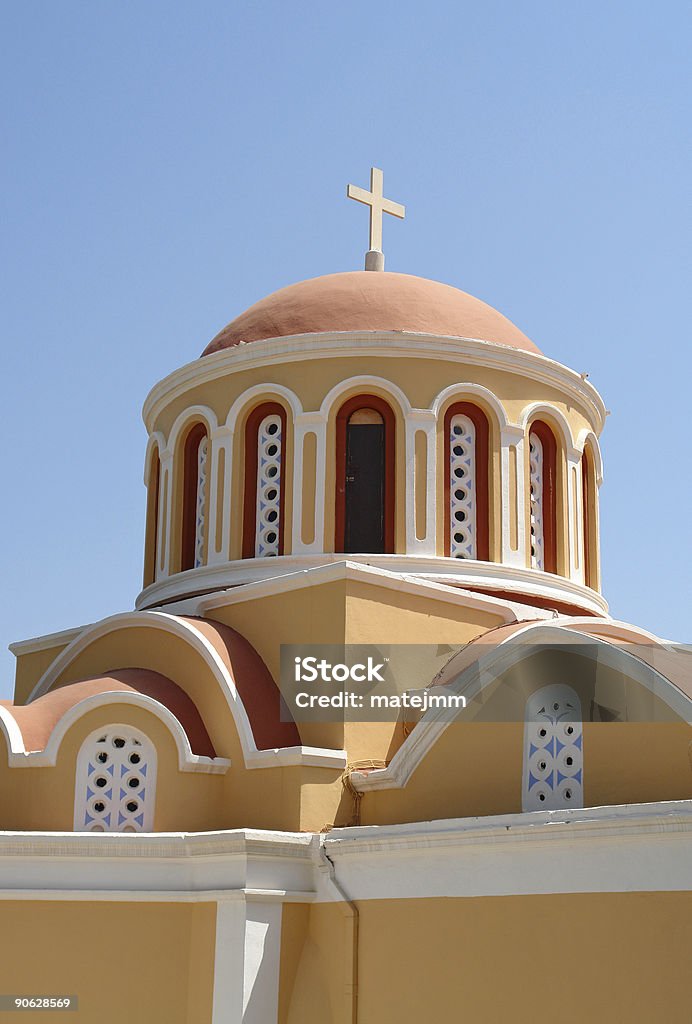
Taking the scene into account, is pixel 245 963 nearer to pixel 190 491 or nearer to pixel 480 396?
pixel 190 491

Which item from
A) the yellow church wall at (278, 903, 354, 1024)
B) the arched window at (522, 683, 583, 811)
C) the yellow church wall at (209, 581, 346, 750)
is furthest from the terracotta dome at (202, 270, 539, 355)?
the yellow church wall at (278, 903, 354, 1024)

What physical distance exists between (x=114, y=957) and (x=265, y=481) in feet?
15.0

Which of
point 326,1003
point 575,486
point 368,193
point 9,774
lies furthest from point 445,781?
point 368,193

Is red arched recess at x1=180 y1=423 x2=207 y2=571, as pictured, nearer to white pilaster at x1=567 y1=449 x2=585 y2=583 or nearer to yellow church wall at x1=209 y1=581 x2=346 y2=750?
yellow church wall at x1=209 y1=581 x2=346 y2=750

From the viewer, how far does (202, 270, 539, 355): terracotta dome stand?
12.0 metres

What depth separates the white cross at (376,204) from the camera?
13680 mm

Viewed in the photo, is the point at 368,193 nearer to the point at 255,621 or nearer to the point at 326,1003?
the point at 255,621

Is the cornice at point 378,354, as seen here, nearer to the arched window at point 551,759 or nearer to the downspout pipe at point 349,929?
the arched window at point 551,759

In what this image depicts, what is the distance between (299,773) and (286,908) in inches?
35.6

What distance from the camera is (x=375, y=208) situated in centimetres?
1377

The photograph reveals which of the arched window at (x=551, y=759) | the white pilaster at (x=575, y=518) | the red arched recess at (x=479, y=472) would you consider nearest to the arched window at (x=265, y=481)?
the red arched recess at (x=479, y=472)

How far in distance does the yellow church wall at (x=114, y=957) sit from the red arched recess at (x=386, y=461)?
12.2 feet

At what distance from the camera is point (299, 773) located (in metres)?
8.88

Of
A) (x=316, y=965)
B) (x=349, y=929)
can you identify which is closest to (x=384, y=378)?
(x=349, y=929)
